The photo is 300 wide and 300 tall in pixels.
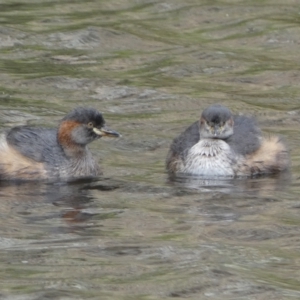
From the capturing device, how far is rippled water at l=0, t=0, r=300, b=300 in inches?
321

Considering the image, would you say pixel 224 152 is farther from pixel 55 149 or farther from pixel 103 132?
pixel 55 149

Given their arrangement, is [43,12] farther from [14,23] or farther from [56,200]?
[56,200]

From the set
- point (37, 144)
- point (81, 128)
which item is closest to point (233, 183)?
point (81, 128)

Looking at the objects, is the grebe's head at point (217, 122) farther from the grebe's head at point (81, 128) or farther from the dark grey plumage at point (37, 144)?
the dark grey plumage at point (37, 144)

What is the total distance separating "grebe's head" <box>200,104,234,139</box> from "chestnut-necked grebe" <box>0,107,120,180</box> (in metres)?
0.80

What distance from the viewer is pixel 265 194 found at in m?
10.7

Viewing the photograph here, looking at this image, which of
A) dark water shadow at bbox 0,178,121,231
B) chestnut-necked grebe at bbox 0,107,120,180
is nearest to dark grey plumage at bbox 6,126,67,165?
chestnut-necked grebe at bbox 0,107,120,180

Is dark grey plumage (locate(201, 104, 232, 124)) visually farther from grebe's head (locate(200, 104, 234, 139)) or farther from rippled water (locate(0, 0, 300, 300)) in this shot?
rippled water (locate(0, 0, 300, 300))

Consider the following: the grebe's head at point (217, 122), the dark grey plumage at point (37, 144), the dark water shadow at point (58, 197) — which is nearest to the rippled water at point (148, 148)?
the dark water shadow at point (58, 197)

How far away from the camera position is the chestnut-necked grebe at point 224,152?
11.6 m

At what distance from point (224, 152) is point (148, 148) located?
988 millimetres

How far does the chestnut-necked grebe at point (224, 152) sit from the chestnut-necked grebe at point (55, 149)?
2.17 feet

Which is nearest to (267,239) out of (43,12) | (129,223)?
(129,223)

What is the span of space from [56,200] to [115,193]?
0.49 metres
